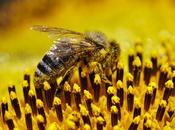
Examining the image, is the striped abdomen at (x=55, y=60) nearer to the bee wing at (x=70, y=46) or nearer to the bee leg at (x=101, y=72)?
the bee wing at (x=70, y=46)

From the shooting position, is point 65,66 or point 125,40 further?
point 125,40

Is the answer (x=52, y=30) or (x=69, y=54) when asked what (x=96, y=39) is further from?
(x=52, y=30)

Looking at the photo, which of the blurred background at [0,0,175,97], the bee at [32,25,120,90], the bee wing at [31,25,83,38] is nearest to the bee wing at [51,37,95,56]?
the bee at [32,25,120,90]

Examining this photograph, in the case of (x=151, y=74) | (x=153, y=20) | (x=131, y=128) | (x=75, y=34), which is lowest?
(x=131, y=128)

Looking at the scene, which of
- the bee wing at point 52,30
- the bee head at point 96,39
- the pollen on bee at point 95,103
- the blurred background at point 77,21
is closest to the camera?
the pollen on bee at point 95,103

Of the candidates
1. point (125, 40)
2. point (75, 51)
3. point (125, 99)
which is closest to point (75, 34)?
point (75, 51)

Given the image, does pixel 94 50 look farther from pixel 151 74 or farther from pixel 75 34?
pixel 151 74

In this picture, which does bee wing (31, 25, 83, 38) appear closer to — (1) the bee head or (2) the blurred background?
(1) the bee head

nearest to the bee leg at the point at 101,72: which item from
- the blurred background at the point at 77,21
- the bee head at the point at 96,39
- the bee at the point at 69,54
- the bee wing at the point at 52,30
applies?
the bee at the point at 69,54
